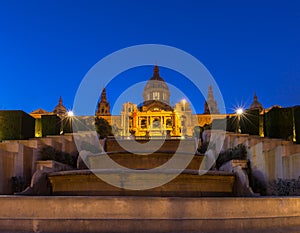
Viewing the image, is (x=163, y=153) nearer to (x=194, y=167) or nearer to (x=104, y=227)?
(x=194, y=167)

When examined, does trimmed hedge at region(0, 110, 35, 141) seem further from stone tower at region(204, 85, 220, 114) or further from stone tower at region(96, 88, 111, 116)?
stone tower at region(204, 85, 220, 114)

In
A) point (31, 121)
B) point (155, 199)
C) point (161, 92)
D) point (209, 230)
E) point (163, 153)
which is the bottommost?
Result: point (209, 230)

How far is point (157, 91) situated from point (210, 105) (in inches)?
594

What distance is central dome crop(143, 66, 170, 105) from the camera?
91.9 meters

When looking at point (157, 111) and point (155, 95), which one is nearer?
point (157, 111)

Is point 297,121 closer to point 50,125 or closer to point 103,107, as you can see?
point 50,125

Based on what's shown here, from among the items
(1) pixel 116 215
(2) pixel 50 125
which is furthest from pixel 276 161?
(2) pixel 50 125

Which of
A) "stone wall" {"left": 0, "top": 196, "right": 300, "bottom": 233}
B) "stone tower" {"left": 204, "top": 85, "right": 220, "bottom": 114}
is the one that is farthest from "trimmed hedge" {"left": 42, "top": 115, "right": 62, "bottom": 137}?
"stone tower" {"left": 204, "top": 85, "right": 220, "bottom": 114}

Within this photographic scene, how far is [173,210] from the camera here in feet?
16.7

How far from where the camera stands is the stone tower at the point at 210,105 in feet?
309

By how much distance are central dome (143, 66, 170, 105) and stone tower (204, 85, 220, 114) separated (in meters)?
10.5

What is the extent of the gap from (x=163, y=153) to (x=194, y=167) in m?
1.23

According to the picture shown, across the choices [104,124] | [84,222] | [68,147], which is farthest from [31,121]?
[84,222]

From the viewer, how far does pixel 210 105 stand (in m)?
97.8
